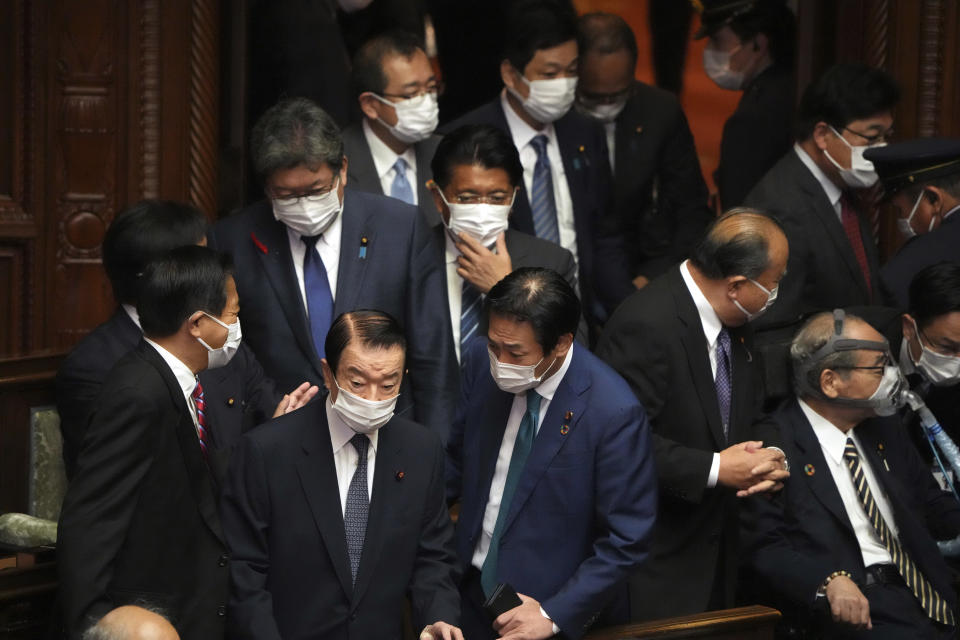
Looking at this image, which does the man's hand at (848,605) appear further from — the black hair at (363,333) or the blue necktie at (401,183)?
the blue necktie at (401,183)

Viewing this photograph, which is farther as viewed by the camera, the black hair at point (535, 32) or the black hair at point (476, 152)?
the black hair at point (535, 32)

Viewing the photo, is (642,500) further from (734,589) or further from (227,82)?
(227,82)

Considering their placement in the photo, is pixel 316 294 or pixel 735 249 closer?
pixel 735 249

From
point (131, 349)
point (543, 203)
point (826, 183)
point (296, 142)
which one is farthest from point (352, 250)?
point (826, 183)

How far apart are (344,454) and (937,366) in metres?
2.19

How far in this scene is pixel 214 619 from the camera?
3.46 m

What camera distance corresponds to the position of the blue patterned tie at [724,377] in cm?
421

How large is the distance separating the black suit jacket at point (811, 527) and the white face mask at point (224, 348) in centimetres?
174

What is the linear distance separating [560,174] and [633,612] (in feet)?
6.00

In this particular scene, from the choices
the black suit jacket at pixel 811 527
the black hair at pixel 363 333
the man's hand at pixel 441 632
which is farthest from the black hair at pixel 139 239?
the black suit jacket at pixel 811 527

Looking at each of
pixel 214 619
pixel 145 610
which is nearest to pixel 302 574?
pixel 214 619

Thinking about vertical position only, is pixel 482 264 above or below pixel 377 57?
below

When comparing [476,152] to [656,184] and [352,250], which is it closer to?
[352,250]

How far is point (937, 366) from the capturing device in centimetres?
468
